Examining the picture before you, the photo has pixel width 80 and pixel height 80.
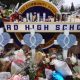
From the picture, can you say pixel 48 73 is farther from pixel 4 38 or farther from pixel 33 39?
pixel 4 38

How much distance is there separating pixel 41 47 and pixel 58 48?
203mm

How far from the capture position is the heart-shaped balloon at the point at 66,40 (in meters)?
3.76

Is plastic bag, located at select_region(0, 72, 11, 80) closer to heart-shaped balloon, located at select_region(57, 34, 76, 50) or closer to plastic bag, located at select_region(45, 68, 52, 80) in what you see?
plastic bag, located at select_region(45, 68, 52, 80)

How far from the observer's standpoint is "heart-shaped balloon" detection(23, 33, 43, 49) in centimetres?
380

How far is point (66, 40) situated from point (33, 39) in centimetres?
36

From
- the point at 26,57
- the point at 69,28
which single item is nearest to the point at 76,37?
the point at 69,28

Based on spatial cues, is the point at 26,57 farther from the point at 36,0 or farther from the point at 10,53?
the point at 36,0

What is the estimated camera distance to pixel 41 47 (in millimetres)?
4074

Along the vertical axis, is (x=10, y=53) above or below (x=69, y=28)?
below

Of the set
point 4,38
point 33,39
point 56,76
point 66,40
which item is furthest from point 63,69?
point 4,38

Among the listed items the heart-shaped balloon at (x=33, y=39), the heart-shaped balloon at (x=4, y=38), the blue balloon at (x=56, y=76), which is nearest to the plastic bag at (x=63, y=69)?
the blue balloon at (x=56, y=76)

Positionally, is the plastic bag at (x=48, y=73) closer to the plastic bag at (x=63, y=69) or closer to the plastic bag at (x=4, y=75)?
the plastic bag at (x=63, y=69)

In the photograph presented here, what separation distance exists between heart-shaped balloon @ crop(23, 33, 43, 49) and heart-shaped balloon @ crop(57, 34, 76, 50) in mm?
206

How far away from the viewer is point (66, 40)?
12.3ft
